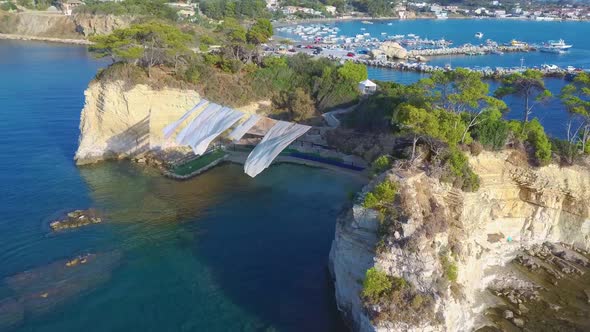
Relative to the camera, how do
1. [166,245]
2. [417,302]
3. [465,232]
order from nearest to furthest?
[417,302] → [465,232] → [166,245]

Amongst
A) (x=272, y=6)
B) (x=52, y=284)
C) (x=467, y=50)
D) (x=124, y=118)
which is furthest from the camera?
(x=272, y=6)

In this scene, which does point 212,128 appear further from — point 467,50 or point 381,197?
point 467,50

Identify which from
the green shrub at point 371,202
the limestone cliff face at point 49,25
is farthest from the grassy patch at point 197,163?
the limestone cliff face at point 49,25

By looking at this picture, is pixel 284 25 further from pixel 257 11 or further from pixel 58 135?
pixel 58 135

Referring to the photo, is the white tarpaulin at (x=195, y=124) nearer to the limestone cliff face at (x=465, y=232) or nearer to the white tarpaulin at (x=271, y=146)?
the white tarpaulin at (x=271, y=146)

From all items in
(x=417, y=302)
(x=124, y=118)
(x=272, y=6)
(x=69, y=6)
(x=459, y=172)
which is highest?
(x=272, y=6)

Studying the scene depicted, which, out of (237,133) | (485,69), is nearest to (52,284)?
(237,133)

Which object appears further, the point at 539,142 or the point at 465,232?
the point at 539,142
